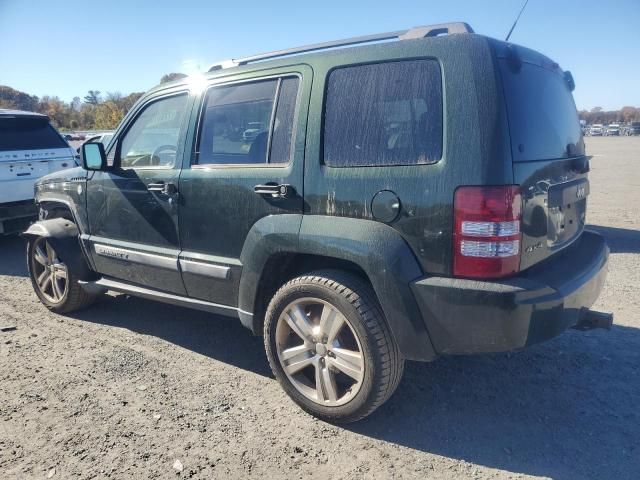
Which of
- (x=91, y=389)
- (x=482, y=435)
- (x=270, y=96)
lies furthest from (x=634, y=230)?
(x=91, y=389)

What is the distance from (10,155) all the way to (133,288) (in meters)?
4.43

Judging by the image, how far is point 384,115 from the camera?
8.52 feet

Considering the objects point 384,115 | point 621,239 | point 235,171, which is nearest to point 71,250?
point 235,171

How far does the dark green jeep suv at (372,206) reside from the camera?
2.33m

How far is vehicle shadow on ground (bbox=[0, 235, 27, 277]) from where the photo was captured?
6238mm

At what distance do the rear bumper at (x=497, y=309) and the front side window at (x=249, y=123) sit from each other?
124cm

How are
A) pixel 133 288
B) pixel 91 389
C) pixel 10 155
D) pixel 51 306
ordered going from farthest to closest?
pixel 10 155
pixel 51 306
pixel 133 288
pixel 91 389

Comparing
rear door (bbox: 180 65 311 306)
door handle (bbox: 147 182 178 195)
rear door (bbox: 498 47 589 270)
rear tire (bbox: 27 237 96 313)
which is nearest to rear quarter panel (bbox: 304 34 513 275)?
rear door (bbox: 498 47 589 270)

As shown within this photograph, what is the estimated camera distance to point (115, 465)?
252 centimetres

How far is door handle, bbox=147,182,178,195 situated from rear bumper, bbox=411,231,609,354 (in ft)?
6.21

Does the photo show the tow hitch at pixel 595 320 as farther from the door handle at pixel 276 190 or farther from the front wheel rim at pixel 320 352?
the door handle at pixel 276 190

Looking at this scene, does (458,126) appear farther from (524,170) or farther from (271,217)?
(271,217)

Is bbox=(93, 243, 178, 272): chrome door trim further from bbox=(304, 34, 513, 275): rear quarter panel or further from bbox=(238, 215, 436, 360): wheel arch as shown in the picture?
bbox=(304, 34, 513, 275): rear quarter panel

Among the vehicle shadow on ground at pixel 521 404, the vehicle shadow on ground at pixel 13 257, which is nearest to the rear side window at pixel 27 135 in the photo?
the vehicle shadow on ground at pixel 13 257
